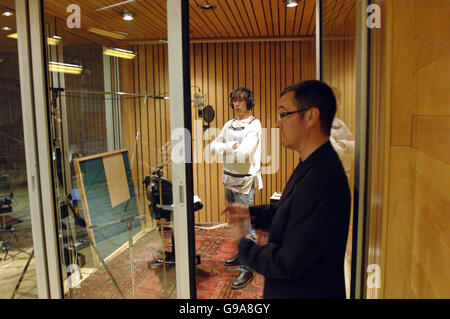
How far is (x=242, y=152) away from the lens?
3143 millimetres

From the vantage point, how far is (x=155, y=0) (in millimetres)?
1934

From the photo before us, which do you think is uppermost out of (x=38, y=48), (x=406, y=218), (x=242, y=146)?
(x=38, y=48)

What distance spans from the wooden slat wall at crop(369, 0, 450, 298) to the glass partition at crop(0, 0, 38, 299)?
7.21ft

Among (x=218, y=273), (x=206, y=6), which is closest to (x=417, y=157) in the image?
(x=218, y=273)

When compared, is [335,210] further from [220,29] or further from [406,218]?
[220,29]

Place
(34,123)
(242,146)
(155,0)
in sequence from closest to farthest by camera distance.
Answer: (155,0), (34,123), (242,146)

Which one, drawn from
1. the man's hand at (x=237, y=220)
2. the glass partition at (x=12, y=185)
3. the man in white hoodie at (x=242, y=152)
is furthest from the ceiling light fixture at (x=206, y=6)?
the man's hand at (x=237, y=220)

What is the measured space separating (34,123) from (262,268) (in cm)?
176

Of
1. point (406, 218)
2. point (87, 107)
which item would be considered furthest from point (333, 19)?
point (87, 107)

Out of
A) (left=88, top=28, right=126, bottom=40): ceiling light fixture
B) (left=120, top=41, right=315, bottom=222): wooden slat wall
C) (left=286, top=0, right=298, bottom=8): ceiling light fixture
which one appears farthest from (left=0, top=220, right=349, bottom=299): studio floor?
(left=120, top=41, right=315, bottom=222): wooden slat wall

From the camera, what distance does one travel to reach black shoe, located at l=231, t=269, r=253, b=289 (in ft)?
9.93

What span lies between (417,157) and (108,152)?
2055 millimetres

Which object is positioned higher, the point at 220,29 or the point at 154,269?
the point at 220,29

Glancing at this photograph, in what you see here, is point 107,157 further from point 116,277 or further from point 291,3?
point 291,3
